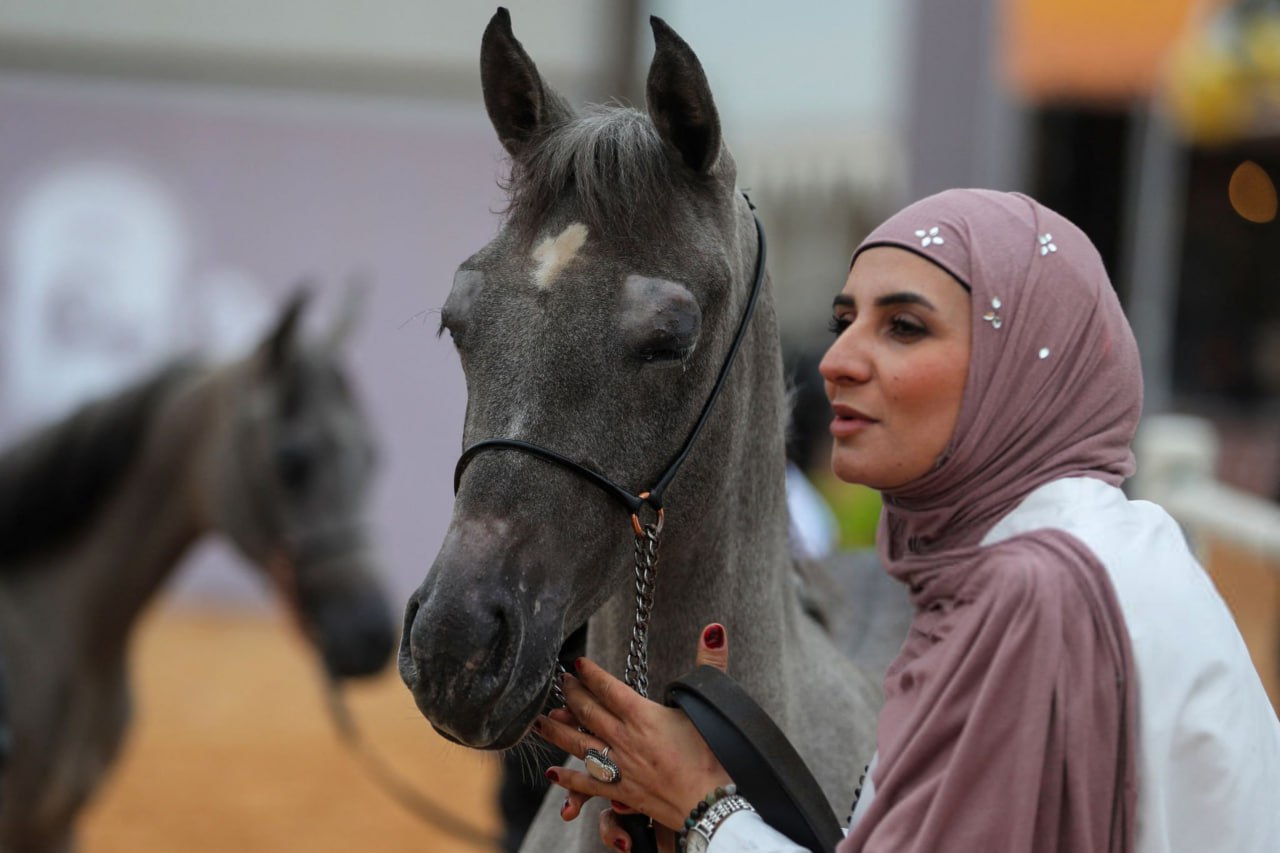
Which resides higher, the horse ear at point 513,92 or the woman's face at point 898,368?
the horse ear at point 513,92

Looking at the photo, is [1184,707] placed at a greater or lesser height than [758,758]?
greater

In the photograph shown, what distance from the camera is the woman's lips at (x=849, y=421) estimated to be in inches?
57.5

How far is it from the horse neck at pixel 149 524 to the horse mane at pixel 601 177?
290 centimetres

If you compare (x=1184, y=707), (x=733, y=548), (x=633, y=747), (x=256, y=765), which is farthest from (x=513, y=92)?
(x=256, y=765)

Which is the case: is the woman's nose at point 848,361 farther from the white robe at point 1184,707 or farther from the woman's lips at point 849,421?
the white robe at point 1184,707

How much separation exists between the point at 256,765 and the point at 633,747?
20.1ft

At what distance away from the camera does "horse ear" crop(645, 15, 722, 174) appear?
1.59m

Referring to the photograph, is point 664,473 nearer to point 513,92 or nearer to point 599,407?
point 599,407

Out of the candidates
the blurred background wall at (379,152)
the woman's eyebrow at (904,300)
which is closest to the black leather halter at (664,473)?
the woman's eyebrow at (904,300)

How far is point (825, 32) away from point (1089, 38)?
2.39 m

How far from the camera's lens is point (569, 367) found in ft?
5.02

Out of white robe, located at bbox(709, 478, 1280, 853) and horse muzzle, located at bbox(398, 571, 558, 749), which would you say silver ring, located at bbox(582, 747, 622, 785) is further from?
white robe, located at bbox(709, 478, 1280, 853)

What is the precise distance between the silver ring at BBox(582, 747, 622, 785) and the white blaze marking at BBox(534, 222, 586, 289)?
1.75 feet

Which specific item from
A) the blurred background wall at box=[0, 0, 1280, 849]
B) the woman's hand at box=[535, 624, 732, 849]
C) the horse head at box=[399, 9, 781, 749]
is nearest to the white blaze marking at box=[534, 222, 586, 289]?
the horse head at box=[399, 9, 781, 749]
